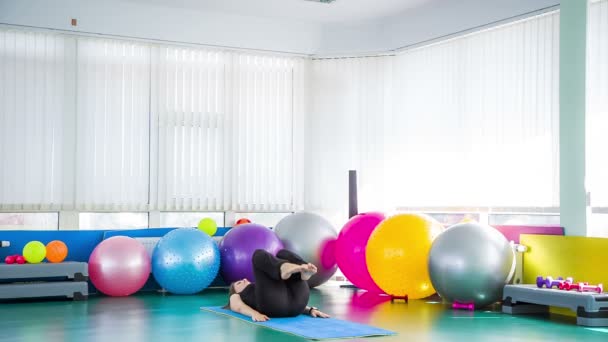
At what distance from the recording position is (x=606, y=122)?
6.60 meters

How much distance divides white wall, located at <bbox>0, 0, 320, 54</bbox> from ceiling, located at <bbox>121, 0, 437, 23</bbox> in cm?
12

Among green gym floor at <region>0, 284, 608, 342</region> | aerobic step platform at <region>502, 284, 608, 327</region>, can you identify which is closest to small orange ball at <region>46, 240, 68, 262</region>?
green gym floor at <region>0, 284, 608, 342</region>

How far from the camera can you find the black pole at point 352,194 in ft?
28.6

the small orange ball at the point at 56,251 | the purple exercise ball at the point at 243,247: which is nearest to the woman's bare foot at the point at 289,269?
the purple exercise ball at the point at 243,247

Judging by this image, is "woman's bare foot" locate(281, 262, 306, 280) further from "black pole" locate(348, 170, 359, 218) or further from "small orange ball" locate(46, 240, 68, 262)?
"black pole" locate(348, 170, 359, 218)

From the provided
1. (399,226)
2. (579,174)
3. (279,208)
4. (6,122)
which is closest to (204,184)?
(279,208)

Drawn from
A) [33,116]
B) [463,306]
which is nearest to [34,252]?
[33,116]

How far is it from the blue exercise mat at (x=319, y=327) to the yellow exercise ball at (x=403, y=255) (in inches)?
55.5

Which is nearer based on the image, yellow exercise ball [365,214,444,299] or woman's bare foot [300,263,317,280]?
woman's bare foot [300,263,317,280]

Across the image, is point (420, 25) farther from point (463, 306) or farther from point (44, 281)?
point (44, 281)

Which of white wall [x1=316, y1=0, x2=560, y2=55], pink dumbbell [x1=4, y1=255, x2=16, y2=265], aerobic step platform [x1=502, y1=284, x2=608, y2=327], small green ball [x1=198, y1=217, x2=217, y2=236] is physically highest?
white wall [x1=316, y1=0, x2=560, y2=55]

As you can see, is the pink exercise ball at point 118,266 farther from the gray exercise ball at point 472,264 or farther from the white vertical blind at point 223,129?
the gray exercise ball at point 472,264

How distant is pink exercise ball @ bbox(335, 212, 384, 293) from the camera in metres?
7.52

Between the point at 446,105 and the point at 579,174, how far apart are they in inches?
90.7
